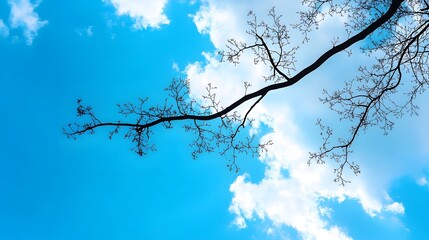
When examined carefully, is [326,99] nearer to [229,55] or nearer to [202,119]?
[229,55]

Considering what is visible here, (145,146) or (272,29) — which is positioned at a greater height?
(272,29)

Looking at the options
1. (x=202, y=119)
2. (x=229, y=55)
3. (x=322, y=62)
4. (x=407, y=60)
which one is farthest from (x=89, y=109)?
(x=407, y=60)


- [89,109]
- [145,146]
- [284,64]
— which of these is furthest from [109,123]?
[284,64]

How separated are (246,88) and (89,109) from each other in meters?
3.37

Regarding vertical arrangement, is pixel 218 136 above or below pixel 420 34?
below

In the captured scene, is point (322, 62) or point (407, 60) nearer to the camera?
point (322, 62)

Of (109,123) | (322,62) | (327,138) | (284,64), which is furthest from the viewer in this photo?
(327,138)

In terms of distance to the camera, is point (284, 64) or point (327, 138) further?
point (327, 138)

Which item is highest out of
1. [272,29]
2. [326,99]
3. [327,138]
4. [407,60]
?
[272,29]

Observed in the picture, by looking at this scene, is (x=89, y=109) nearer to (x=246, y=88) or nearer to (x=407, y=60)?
(x=246, y=88)

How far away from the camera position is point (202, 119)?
7012mm

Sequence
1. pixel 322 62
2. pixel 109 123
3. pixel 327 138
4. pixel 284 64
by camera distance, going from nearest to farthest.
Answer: pixel 322 62, pixel 109 123, pixel 284 64, pixel 327 138

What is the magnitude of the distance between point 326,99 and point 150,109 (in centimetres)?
423

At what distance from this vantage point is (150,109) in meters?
7.18
